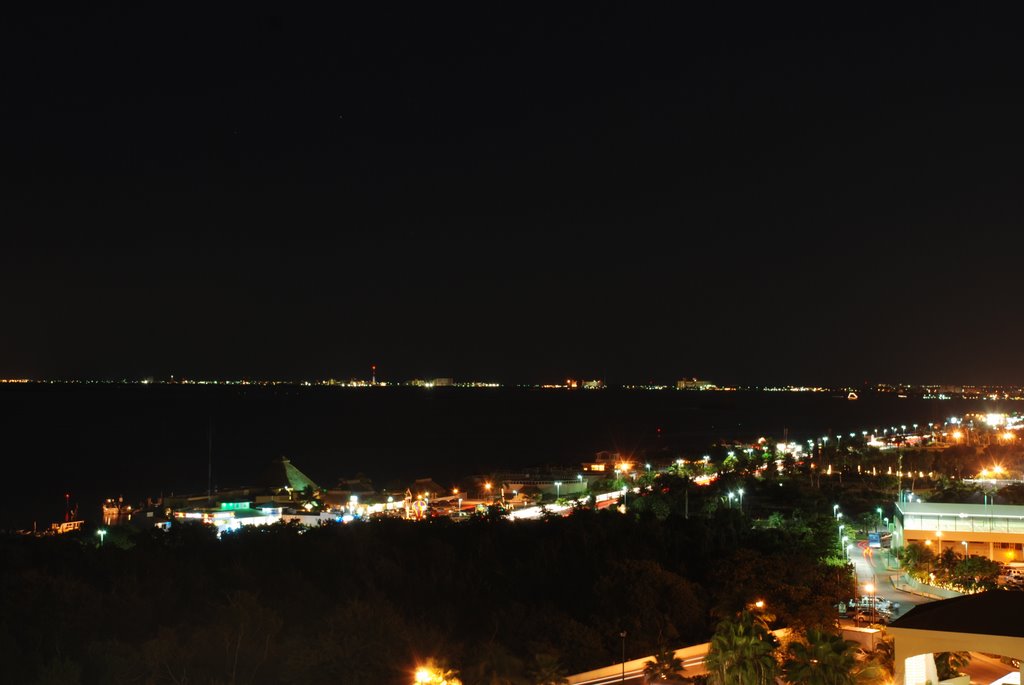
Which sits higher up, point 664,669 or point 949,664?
point 949,664

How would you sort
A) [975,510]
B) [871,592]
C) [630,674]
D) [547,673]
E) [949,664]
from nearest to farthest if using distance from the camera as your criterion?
[949,664], [547,673], [630,674], [871,592], [975,510]

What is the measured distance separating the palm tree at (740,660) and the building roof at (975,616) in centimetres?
151

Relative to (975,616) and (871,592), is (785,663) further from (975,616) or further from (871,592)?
(871,592)

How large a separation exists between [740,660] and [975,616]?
2594 millimetres

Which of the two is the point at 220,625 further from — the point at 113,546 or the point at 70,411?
the point at 70,411

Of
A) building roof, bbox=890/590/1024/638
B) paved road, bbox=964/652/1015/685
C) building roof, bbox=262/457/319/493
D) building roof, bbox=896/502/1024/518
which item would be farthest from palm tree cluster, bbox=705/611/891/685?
building roof, bbox=262/457/319/493

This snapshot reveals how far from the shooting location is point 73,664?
40.5 ft

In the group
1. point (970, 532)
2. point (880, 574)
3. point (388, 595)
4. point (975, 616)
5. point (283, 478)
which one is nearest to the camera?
point (975, 616)

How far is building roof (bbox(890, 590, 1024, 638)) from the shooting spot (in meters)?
10.1

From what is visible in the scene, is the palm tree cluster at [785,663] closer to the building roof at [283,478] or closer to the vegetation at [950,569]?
the vegetation at [950,569]

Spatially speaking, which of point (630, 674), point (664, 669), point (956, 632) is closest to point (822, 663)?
point (956, 632)

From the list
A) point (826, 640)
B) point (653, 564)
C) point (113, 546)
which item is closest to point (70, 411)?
point (113, 546)

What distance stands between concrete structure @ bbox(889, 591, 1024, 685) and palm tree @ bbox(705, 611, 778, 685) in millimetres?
1443

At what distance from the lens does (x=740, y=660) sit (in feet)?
36.1
